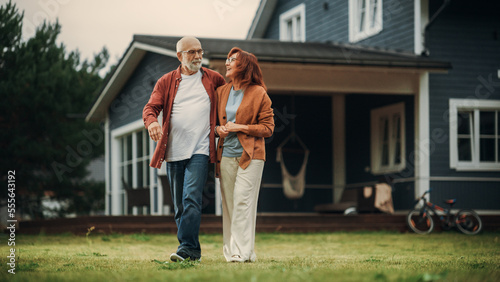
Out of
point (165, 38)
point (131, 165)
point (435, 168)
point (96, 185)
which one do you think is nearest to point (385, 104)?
point (435, 168)

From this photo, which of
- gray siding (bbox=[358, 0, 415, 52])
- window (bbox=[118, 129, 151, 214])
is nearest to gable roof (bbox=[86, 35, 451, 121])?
gray siding (bbox=[358, 0, 415, 52])

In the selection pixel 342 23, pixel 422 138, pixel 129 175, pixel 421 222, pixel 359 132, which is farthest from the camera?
pixel 129 175

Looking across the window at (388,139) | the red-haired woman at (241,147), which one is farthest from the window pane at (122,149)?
the red-haired woman at (241,147)

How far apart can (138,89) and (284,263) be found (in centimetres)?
1115

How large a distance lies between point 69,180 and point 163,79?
17.0m

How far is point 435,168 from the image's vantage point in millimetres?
14469

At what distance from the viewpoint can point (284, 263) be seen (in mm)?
5957

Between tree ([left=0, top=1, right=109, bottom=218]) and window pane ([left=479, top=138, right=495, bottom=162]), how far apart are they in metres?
9.57

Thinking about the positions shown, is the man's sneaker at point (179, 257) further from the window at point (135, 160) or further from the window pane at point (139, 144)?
the window pane at point (139, 144)

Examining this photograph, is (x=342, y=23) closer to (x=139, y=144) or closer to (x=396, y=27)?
(x=396, y=27)

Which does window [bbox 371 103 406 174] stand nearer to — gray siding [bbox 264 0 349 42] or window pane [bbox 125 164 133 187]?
gray siding [bbox 264 0 349 42]

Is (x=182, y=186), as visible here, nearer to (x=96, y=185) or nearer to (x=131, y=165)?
(x=131, y=165)

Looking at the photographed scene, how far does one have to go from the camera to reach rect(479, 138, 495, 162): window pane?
14922mm

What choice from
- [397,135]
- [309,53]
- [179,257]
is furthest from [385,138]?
[179,257]
